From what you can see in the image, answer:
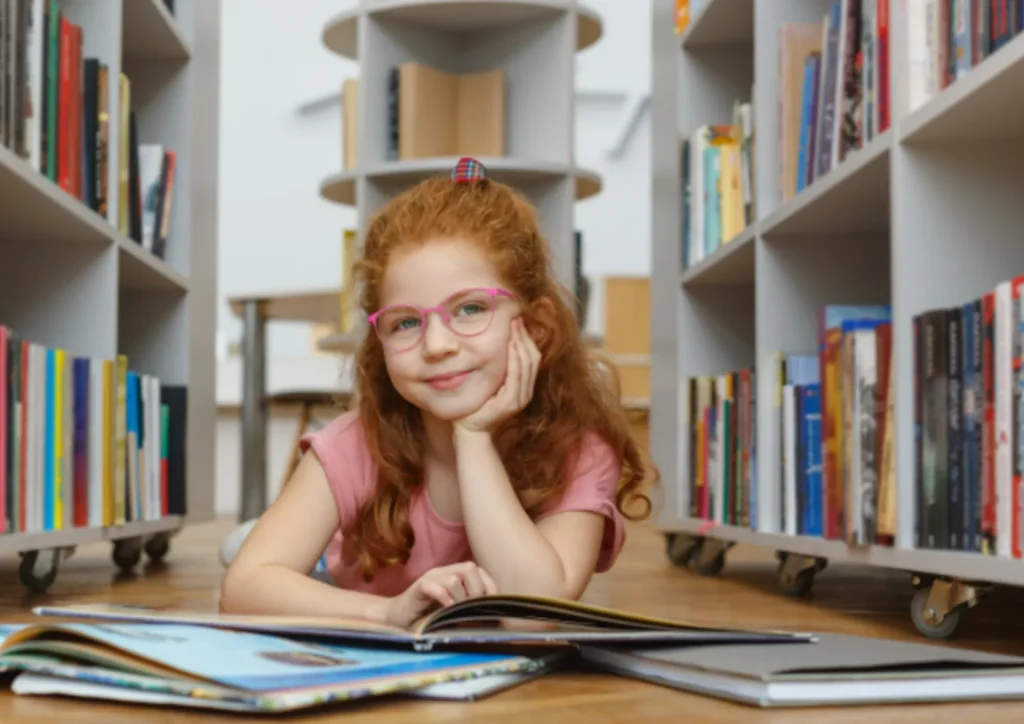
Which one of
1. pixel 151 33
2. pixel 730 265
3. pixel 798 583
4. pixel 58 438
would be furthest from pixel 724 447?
pixel 151 33

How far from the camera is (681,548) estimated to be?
2529 mm

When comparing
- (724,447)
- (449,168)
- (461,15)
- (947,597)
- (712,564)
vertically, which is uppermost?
(461,15)

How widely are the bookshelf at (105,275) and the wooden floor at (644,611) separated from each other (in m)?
0.10

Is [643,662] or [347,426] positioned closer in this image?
[643,662]

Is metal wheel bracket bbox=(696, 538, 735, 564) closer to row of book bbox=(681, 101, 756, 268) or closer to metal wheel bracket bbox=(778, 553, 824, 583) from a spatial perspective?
metal wheel bracket bbox=(778, 553, 824, 583)

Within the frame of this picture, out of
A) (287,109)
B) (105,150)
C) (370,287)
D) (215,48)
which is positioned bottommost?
(370,287)

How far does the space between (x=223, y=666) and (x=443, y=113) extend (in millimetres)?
2428

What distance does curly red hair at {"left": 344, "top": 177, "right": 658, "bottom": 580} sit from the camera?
130 centimetres

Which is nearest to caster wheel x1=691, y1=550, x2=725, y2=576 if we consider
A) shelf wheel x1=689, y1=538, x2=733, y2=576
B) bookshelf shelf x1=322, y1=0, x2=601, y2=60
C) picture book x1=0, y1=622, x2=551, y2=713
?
shelf wheel x1=689, y1=538, x2=733, y2=576

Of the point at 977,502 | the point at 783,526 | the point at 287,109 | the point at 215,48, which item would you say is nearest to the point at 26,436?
the point at 783,526

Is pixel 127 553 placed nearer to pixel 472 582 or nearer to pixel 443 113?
pixel 443 113

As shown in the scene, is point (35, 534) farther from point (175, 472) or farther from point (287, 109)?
point (287, 109)

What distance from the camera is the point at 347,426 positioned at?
1.38m

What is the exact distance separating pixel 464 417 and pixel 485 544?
0.13 metres
